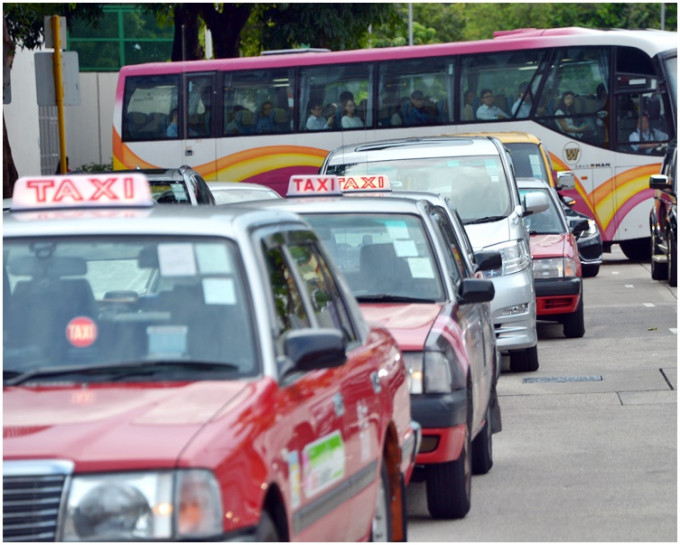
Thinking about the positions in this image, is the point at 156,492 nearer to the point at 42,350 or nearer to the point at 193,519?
the point at 193,519

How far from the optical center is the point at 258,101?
27219 millimetres

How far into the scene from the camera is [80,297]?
5.08 m

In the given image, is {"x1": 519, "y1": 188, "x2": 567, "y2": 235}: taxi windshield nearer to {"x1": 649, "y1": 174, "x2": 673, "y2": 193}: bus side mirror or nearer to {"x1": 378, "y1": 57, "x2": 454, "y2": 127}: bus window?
{"x1": 649, "y1": 174, "x2": 673, "y2": 193}: bus side mirror

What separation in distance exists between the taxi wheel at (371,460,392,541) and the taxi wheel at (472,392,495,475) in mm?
2586

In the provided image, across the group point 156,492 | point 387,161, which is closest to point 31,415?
point 156,492

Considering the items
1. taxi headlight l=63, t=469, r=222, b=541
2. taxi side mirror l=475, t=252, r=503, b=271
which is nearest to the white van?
taxi side mirror l=475, t=252, r=503, b=271

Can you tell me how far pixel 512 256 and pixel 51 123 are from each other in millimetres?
28843

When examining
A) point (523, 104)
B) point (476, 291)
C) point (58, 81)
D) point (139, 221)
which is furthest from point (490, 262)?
point (523, 104)

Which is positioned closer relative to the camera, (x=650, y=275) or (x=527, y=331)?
(x=527, y=331)

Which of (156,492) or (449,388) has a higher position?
(156,492)

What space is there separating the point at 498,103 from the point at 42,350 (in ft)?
72.2

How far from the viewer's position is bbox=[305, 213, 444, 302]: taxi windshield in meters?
8.26

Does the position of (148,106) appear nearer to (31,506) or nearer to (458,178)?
(458,178)

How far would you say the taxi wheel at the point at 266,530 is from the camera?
4.10m
